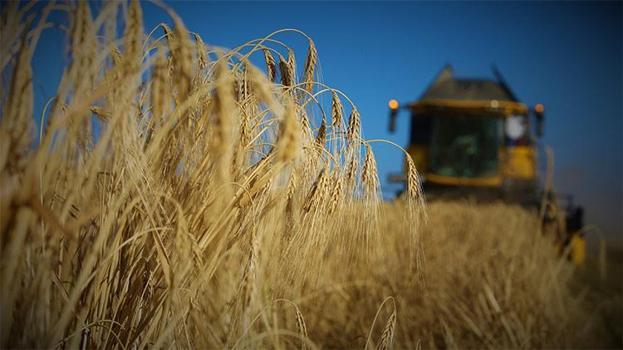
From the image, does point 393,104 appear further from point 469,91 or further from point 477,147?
point 469,91

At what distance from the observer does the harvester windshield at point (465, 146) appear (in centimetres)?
679

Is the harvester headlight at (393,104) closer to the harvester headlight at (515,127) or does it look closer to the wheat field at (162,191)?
the harvester headlight at (515,127)

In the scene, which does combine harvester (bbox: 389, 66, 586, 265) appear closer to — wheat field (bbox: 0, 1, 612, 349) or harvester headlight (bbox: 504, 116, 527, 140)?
harvester headlight (bbox: 504, 116, 527, 140)

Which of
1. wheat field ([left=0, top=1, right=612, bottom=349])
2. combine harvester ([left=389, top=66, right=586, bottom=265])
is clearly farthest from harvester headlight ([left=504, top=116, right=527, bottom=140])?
wheat field ([left=0, top=1, right=612, bottom=349])

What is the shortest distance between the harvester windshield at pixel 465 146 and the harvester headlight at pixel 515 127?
0.16m

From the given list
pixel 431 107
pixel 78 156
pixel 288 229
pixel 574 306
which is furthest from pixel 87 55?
pixel 431 107

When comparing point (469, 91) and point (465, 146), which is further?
point (469, 91)

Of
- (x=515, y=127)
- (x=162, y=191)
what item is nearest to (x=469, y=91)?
(x=515, y=127)

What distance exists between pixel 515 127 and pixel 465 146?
0.77 m

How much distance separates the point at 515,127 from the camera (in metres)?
6.83

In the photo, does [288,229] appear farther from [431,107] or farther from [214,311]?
[431,107]

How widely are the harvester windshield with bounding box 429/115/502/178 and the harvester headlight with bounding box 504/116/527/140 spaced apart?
0.16m

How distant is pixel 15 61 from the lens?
589 mm

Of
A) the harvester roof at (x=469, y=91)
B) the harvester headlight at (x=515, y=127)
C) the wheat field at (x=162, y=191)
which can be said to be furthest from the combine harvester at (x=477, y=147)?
the wheat field at (x=162, y=191)
